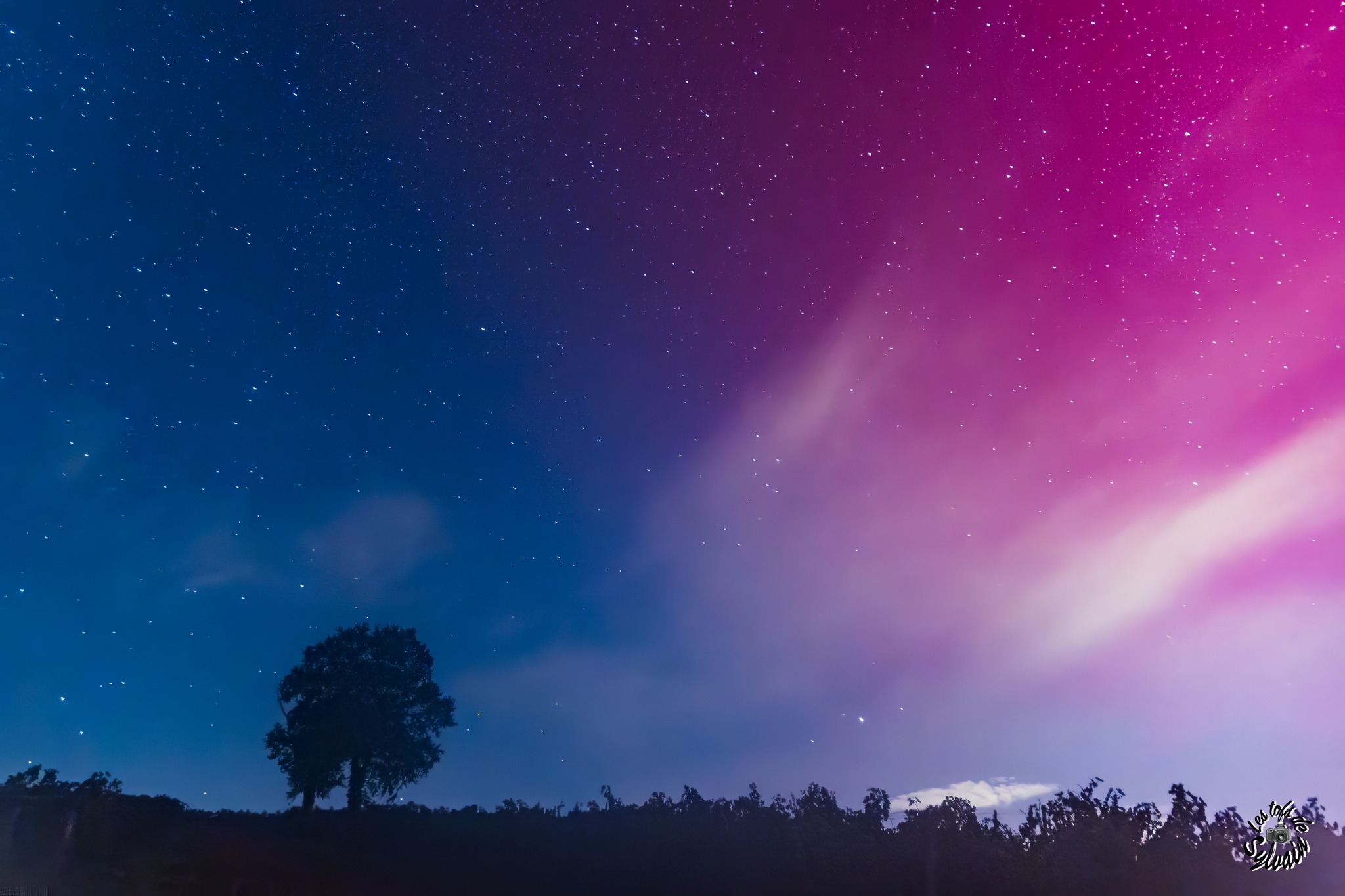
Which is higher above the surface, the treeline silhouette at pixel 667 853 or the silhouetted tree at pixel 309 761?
the silhouetted tree at pixel 309 761

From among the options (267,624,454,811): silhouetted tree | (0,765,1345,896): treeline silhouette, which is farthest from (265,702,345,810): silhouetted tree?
(0,765,1345,896): treeline silhouette

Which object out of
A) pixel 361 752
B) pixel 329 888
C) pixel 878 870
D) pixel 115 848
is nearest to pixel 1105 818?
pixel 878 870

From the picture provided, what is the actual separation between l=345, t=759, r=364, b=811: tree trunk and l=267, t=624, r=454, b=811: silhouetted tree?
37 millimetres

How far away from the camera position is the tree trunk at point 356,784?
111 feet

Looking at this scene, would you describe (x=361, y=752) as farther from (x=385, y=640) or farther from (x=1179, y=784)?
(x=1179, y=784)

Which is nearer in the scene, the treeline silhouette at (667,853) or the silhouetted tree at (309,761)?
the treeline silhouette at (667,853)

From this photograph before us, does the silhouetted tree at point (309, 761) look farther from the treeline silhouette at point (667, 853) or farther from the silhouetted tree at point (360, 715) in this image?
the treeline silhouette at point (667, 853)

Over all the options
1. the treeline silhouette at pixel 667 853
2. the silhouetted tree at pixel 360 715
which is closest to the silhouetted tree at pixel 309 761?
the silhouetted tree at pixel 360 715

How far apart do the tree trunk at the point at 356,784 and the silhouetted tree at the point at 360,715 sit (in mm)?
37

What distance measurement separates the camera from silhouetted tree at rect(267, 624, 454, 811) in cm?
3375

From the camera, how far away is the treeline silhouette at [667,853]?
1866cm

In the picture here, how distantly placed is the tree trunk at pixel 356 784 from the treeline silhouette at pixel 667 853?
5884 millimetres

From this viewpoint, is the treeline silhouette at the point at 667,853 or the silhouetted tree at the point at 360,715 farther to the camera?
the silhouetted tree at the point at 360,715

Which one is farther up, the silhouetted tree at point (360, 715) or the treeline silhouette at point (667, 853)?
the silhouetted tree at point (360, 715)
